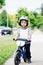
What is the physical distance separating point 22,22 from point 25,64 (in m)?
1.26

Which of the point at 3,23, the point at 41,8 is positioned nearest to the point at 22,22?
the point at 3,23

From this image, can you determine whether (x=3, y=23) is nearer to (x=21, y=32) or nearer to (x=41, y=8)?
(x=21, y=32)

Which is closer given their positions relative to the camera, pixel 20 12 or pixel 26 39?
pixel 26 39

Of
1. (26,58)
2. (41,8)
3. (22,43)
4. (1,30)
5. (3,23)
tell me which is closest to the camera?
(22,43)

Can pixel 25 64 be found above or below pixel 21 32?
below

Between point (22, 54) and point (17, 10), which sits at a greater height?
point (22, 54)

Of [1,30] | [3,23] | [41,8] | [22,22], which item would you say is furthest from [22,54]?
[41,8]

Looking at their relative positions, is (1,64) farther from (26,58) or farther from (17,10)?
(17,10)

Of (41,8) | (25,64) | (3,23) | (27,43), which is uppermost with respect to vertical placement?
(27,43)

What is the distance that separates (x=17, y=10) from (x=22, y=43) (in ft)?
212

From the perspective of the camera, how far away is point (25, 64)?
28.9 ft

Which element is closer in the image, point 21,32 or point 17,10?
point 21,32

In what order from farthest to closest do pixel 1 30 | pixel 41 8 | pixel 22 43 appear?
pixel 41 8 < pixel 1 30 < pixel 22 43

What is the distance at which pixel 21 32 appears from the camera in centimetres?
858
